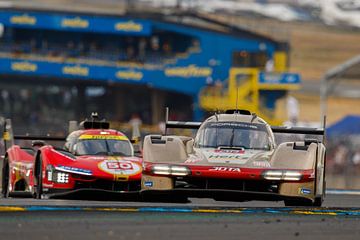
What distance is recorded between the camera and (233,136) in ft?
47.8

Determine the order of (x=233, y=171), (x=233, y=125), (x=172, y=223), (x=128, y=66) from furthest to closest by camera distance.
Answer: (x=128, y=66), (x=233, y=125), (x=233, y=171), (x=172, y=223)

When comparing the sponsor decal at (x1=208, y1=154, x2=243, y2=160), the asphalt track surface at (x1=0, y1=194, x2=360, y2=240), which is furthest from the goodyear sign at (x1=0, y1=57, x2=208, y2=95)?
the asphalt track surface at (x1=0, y1=194, x2=360, y2=240)

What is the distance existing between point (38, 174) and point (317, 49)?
226 feet

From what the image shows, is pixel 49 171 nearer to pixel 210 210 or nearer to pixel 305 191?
pixel 305 191

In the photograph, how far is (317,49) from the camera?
8338 centimetres

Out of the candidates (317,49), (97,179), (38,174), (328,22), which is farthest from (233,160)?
(328,22)

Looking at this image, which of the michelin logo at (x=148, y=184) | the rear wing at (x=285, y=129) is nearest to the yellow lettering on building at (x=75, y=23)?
the rear wing at (x=285, y=129)

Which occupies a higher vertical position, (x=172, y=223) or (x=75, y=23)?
(x=75, y=23)

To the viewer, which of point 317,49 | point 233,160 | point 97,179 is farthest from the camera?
point 317,49

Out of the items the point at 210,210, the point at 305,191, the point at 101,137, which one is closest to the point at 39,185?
the point at 101,137

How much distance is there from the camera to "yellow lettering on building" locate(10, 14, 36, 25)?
5051 cm

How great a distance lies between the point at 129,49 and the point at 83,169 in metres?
37.0

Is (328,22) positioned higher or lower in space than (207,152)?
higher

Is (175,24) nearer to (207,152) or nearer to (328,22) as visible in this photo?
(207,152)
